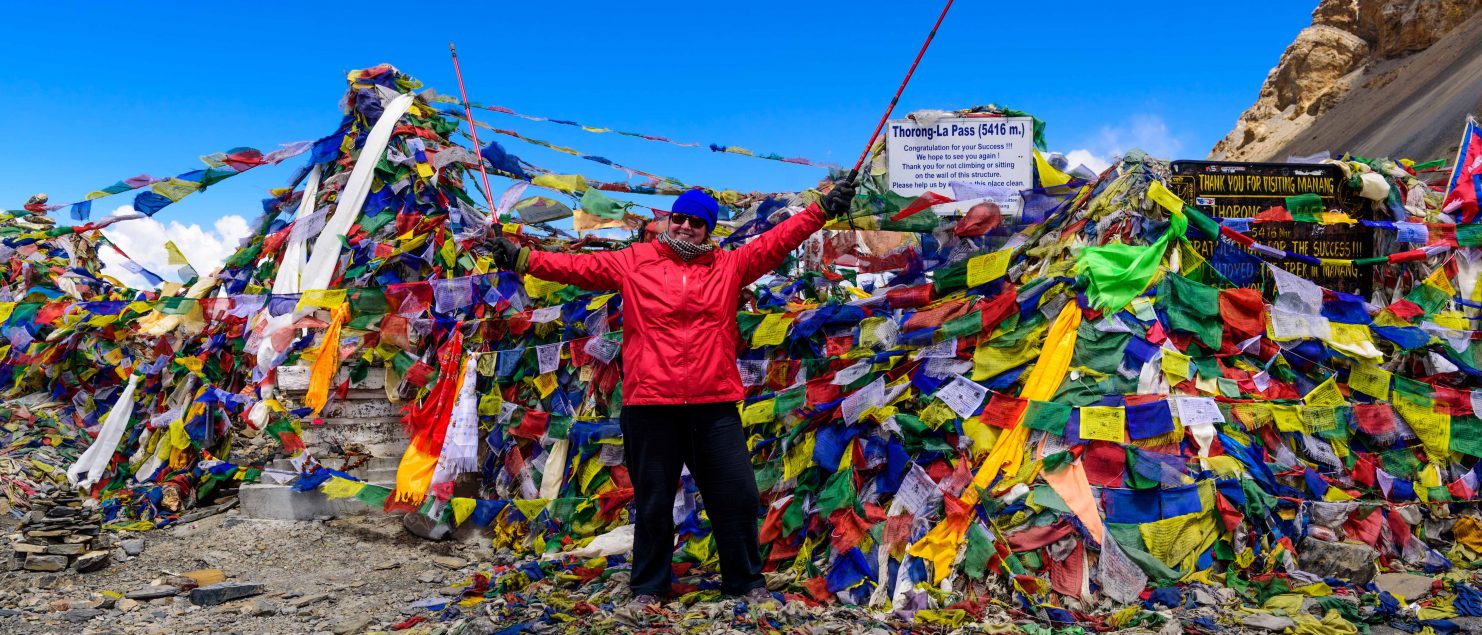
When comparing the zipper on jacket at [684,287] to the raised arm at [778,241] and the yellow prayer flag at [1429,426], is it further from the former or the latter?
the yellow prayer flag at [1429,426]

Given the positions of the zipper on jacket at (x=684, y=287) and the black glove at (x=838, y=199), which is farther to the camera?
Result: the black glove at (x=838, y=199)

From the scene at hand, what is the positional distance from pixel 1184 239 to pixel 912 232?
1507mm

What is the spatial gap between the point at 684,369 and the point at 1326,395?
3.67m

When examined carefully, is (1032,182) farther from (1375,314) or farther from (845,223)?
(1375,314)

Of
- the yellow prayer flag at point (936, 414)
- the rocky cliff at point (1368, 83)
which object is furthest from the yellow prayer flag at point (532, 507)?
the rocky cliff at point (1368, 83)

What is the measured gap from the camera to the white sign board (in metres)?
6.27

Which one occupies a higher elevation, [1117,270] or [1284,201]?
[1284,201]

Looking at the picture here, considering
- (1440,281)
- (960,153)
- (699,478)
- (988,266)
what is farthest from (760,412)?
(1440,281)

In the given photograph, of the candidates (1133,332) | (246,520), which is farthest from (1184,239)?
(246,520)

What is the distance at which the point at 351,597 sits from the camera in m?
5.82

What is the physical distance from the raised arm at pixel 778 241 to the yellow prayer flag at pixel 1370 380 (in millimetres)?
3342

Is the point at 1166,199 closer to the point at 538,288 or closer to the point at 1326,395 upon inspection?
the point at 1326,395

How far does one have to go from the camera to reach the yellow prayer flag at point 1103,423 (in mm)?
5246

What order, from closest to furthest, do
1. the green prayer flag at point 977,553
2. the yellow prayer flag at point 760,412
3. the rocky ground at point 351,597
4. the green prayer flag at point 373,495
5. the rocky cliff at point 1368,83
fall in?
the rocky ground at point 351,597 < the green prayer flag at point 977,553 < the yellow prayer flag at point 760,412 < the green prayer flag at point 373,495 < the rocky cliff at point 1368,83
